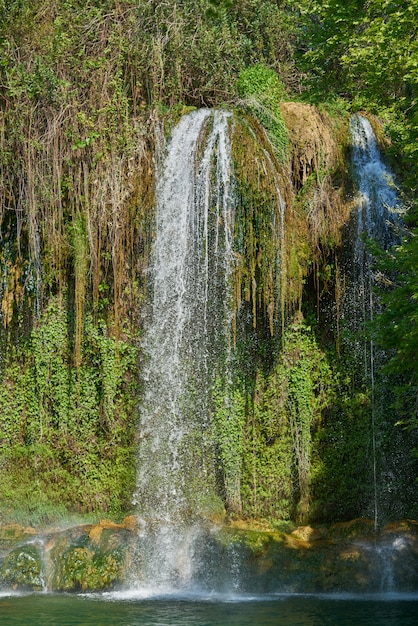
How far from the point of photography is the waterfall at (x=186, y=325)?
14.2 m

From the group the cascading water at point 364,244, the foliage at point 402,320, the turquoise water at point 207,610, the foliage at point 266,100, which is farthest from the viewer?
the foliage at point 266,100

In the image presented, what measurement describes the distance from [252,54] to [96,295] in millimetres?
7335

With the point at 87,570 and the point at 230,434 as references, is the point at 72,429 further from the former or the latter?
the point at 87,570

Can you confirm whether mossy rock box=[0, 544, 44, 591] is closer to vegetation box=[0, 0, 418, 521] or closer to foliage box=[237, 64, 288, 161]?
vegetation box=[0, 0, 418, 521]

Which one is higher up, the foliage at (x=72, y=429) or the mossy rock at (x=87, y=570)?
the foliage at (x=72, y=429)

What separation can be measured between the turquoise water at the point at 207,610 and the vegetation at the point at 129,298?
3265 millimetres

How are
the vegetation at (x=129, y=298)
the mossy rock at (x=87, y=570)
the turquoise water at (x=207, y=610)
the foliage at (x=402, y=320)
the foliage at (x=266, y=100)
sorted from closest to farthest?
1. the turquoise water at (x=207, y=610)
2. the foliage at (x=402, y=320)
3. the mossy rock at (x=87, y=570)
4. the vegetation at (x=129, y=298)
5. the foliage at (x=266, y=100)

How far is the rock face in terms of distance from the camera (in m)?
11.9

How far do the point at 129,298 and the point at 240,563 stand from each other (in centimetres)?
472

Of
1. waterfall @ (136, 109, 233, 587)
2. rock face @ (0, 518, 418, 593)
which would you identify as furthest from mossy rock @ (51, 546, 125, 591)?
waterfall @ (136, 109, 233, 587)

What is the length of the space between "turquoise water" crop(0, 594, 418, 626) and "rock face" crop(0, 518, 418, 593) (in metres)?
0.34

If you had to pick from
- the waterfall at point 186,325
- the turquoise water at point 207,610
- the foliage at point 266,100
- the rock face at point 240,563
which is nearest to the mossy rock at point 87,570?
the rock face at point 240,563

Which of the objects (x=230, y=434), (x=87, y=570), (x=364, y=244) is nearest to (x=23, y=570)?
(x=87, y=570)

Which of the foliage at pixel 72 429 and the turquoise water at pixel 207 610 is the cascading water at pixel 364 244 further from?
the turquoise water at pixel 207 610
